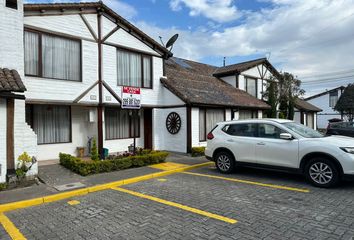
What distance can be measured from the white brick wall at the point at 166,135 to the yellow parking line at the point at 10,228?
28.7 ft

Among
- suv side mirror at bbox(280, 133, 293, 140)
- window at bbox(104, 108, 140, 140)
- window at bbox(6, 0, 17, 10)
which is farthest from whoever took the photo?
window at bbox(104, 108, 140, 140)

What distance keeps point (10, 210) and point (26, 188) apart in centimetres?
145

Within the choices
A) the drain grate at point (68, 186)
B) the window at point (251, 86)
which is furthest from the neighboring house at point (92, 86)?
the window at point (251, 86)

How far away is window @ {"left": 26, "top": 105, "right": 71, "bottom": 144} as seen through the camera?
34.4 ft

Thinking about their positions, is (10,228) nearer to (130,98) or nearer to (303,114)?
(130,98)

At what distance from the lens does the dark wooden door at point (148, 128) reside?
14062mm

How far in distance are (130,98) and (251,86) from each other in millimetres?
13694

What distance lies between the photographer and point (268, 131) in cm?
801

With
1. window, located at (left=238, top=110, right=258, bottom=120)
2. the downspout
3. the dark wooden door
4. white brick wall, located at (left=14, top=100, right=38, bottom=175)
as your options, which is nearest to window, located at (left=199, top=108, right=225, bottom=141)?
window, located at (left=238, top=110, right=258, bottom=120)

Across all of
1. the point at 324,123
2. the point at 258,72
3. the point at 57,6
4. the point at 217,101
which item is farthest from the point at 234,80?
the point at 324,123

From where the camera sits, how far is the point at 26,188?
711cm

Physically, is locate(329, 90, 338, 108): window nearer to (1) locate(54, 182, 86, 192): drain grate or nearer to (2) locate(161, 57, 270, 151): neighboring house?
(2) locate(161, 57, 270, 151): neighboring house

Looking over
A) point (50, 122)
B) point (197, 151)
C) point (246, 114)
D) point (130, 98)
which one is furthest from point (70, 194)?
point (246, 114)

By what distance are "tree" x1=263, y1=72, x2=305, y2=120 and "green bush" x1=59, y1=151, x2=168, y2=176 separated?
12521 millimetres
